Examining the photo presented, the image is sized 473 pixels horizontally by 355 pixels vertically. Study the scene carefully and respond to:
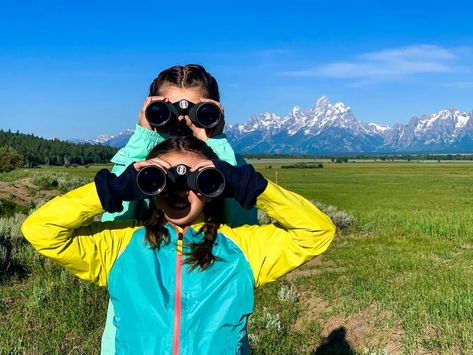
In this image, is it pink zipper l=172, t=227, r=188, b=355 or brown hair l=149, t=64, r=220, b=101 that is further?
brown hair l=149, t=64, r=220, b=101

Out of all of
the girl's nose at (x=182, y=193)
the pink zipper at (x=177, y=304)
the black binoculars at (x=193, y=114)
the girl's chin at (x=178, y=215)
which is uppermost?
the black binoculars at (x=193, y=114)

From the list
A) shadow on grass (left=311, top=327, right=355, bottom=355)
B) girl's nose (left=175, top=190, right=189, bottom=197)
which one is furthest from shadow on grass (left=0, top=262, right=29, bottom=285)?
girl's nose (left=175, top=190, right=189, bottom=197)

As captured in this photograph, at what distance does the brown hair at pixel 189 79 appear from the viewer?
7.97ft

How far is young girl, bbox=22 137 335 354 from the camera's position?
1865 mm

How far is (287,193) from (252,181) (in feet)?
0.62

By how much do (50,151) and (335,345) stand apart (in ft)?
398

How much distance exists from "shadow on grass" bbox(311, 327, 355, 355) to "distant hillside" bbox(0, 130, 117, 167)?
→ 107339 millimetres

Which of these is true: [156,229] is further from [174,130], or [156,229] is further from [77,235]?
[174,130]

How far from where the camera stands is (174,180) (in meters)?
1.90

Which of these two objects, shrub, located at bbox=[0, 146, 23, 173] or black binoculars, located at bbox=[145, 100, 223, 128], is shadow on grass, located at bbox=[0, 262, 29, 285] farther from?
shrub, located at bbox=[0, 146, 23, 173]

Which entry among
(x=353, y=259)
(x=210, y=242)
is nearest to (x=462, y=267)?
(x=353, y=259)

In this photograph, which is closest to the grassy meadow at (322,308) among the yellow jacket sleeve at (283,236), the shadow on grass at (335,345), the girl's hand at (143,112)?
the shadow on grass at (335,345)

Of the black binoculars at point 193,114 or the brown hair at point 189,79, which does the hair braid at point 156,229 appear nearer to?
the black binoculars at point 193,114

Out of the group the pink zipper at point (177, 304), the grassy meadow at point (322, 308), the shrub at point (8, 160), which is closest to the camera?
the pink zipper at point (177, 304)
